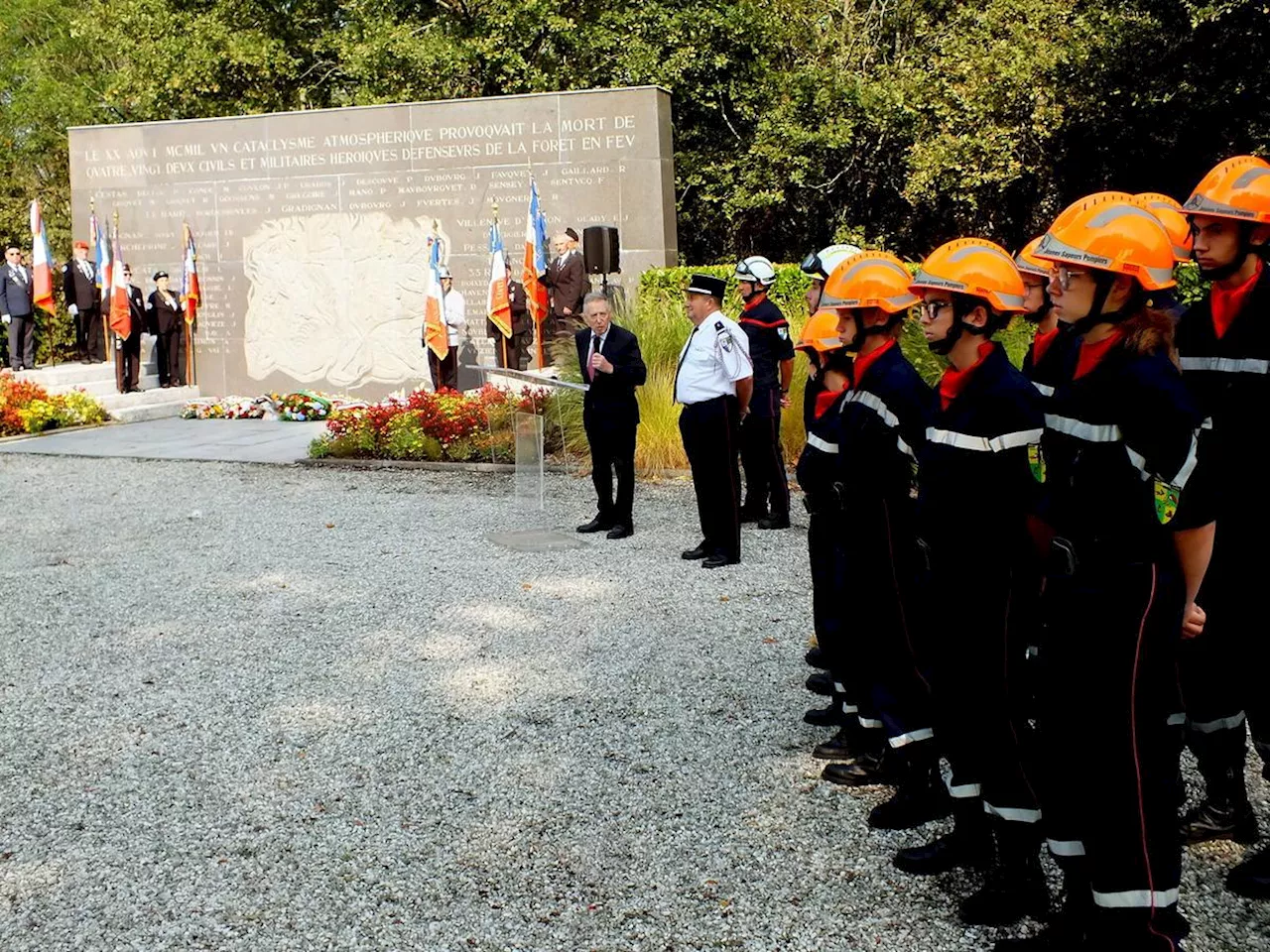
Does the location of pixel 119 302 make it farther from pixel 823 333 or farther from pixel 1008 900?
pixel 1008 900

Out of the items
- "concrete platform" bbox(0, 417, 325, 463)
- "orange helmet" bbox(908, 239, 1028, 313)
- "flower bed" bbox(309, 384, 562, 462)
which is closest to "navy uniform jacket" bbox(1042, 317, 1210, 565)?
"orange helmet" bbox(908, 239, 1028, 313)

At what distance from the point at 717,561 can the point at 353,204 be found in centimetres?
1377

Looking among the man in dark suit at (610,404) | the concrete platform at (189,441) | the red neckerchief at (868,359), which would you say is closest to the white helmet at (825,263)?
the red neckerchief at (868,359)

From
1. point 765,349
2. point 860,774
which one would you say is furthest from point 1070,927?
point 765,349

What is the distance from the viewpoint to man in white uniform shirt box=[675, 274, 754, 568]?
835 centimetres

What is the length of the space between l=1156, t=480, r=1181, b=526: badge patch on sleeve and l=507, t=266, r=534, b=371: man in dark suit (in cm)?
1614

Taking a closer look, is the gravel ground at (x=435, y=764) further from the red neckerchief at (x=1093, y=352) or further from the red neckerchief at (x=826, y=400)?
the red neckerchief at (x=1093, y=352)

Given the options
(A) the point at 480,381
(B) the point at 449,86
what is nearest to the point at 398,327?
(A) the point at 480,381

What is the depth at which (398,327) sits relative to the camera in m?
20.3

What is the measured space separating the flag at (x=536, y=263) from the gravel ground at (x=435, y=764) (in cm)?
926

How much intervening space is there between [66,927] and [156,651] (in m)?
3.14

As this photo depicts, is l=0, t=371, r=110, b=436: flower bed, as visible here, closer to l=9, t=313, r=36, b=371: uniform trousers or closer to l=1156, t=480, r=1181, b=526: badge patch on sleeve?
l=9, t=313, r=36, b=371: uniform trousers

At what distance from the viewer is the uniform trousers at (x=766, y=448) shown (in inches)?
381

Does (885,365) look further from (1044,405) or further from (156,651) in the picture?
(156,651)
